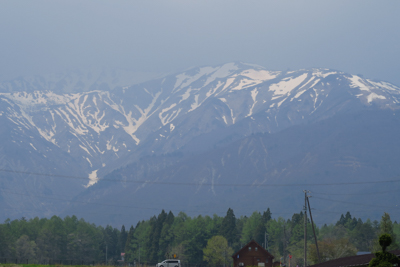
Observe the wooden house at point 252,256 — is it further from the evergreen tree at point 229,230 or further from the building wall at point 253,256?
the evergreen tree at point 229,230

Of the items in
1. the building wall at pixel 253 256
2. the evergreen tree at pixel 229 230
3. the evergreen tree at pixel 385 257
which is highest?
the evergreen tree at pixel 229 230

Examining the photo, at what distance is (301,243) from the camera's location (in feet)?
568

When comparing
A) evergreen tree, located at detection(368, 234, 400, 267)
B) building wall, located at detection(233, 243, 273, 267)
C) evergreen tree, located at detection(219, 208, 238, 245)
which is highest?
evergreen tree, located at detection(219, 208, 238, 245)

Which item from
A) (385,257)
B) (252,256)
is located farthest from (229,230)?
(385,257)

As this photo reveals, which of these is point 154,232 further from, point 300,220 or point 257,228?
point 300,220

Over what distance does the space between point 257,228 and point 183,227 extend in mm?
25402

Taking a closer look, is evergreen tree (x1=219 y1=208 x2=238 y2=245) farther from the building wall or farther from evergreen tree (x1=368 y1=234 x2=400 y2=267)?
evergreen tree (x1=368 y1=234 x2=400 y2=267)

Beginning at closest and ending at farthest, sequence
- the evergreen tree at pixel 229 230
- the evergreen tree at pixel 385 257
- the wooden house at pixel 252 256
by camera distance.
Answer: the evergreen tree at pixel 385 257
the wooden house at pixel 252 256
the evergreen tree at pixel 229 230

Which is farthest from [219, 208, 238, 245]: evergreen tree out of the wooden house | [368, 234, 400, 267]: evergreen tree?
[368, 234, 400, 267]: evergreen tree

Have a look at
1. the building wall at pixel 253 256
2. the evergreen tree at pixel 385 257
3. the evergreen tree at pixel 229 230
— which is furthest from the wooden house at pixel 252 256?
the evergreen tree at pixel 385 257

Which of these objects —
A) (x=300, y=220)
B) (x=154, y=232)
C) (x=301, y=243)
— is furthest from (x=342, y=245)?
(x=154, y=232)

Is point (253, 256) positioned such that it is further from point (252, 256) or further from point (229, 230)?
point (229, 230)

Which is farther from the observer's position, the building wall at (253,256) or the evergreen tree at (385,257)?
the building wall at (253,256)

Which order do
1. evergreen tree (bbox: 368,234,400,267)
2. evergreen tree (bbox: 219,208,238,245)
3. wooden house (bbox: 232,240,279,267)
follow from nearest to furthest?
evergreen tree (bbox: 368,234,400,267) < wooden house (bbox: 232,240,279,267) < evergreen tree (bbox: 219,208,238,245)
